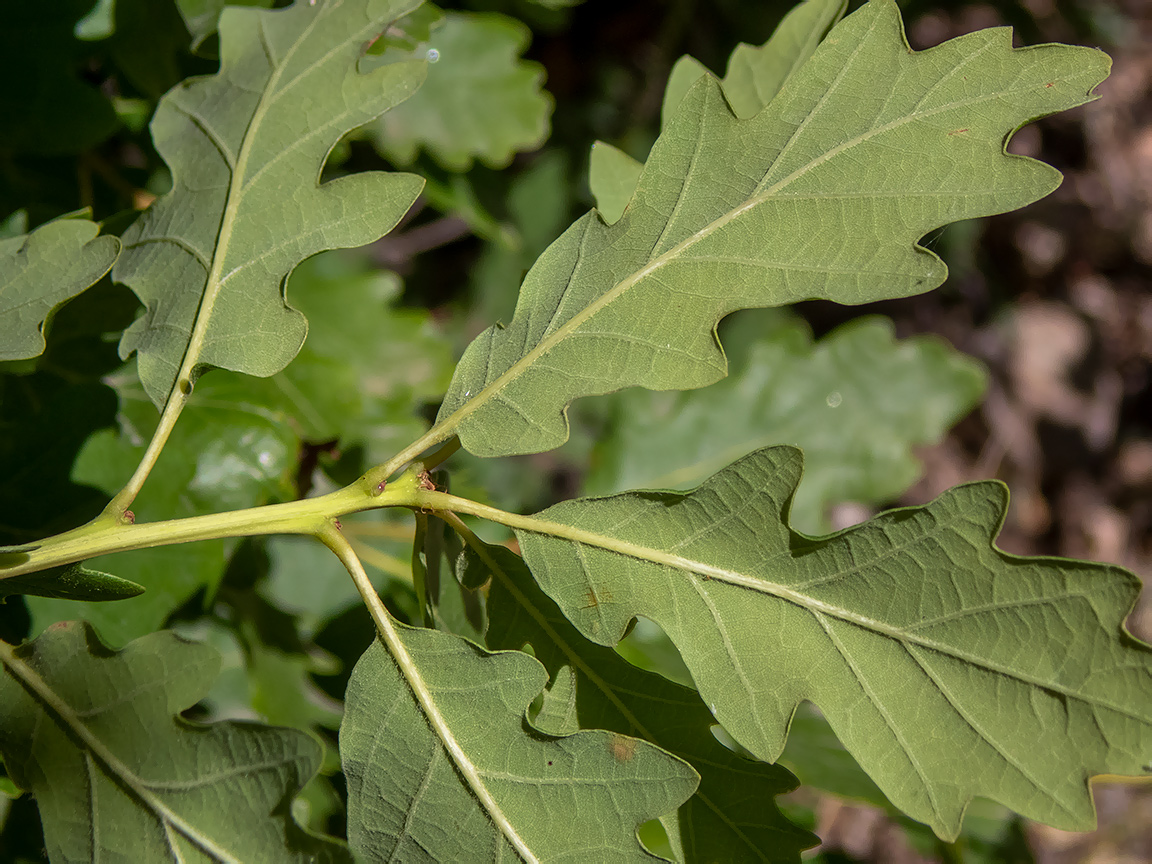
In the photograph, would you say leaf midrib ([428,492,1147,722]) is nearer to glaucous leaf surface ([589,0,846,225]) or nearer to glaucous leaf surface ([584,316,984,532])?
glaucous leaf surface ([589,0,846,225])

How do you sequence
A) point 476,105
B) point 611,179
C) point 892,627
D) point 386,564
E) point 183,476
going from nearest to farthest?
point 892,627 → point 611,179 → point 183,476 → point 386,564 → point 476,105

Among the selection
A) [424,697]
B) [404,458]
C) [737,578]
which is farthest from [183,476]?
[737,578]

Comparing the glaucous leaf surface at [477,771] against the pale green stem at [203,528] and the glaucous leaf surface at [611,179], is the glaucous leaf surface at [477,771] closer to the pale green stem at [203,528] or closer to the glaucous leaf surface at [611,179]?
the pale green stem at [203,528]

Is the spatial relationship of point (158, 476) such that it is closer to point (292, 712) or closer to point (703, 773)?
point (292, 712)

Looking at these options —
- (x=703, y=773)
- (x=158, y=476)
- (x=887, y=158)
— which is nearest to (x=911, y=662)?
(x=703, y=773)

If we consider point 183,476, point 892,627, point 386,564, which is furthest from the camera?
point 386,564

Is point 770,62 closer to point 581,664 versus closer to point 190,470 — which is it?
point 581,664

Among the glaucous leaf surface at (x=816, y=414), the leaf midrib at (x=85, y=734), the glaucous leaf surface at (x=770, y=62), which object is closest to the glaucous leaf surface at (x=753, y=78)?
the glaucous leaf surface at (x=770, y=62)
